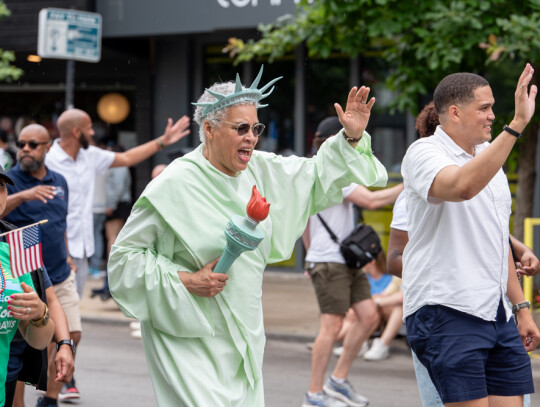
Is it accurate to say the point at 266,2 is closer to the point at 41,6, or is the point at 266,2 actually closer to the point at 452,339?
the point at 41,6

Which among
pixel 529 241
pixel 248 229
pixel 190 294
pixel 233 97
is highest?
pixel 233 97

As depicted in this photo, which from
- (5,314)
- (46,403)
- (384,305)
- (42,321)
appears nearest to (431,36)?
(384,305)

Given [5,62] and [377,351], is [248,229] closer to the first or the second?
[377,351]

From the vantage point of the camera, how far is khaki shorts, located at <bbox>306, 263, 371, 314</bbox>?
7.45m

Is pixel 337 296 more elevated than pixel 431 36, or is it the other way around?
pixel 431 36

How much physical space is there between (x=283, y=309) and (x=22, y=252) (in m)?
8.76

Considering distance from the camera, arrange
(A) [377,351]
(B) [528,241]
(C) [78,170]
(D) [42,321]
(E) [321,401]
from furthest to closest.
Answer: (A) [377,351] < (B) [528,241] < (C) [78,170] < (E) [321,401] < (D) [42,321]

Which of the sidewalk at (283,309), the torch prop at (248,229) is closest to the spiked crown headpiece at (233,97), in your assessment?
the torch prop at (248,229)

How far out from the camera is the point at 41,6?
16234 mm

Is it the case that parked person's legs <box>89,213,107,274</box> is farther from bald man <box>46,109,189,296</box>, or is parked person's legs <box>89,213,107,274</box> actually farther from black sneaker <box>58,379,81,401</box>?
black sneaker <box>58,379,81,401</box>

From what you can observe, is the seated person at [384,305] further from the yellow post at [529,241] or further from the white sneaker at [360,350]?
the yellow post at [529,241]

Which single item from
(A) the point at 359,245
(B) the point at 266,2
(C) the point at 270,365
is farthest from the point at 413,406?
(B) the point at 266,2

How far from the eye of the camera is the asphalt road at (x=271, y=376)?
7789 millimetres

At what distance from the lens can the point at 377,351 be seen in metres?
9.66
